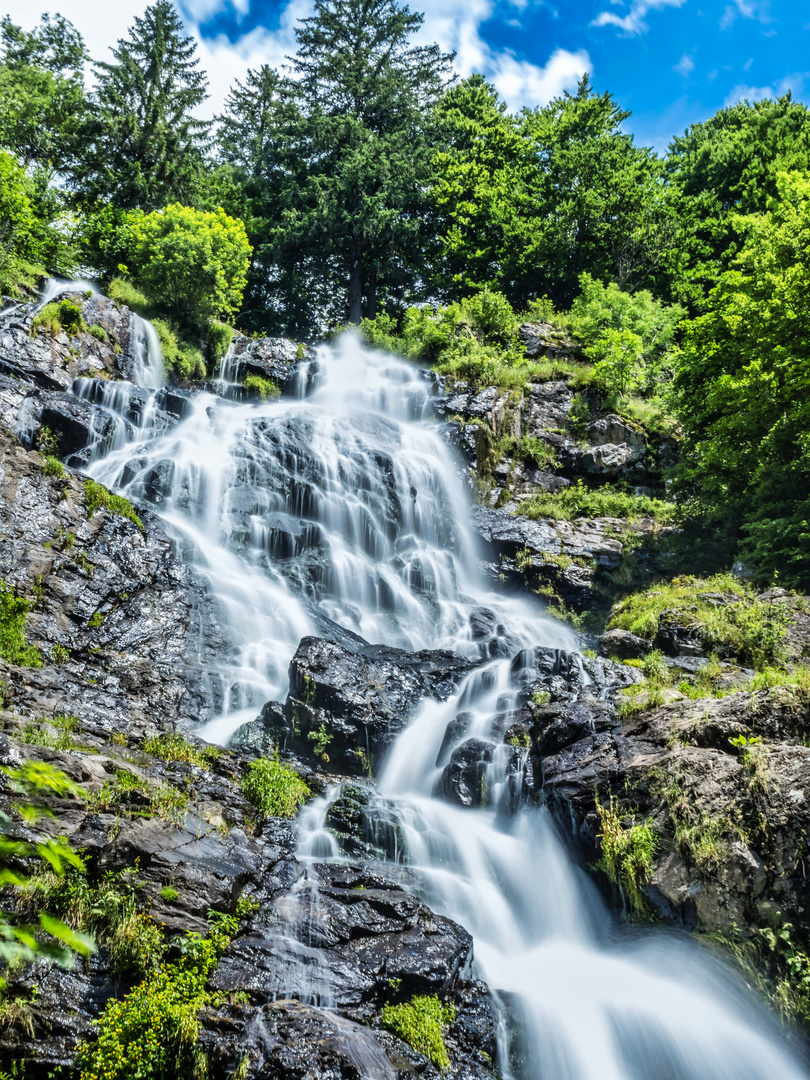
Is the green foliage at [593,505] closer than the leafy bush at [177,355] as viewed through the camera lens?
Yes

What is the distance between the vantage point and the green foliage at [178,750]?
841 centimetres

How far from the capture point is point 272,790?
8164 mm

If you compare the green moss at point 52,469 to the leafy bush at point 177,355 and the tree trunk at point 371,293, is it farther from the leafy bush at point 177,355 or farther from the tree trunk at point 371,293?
the tree trunk at point 371,293

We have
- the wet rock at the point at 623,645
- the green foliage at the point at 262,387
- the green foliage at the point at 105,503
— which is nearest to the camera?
the wet rock at the point at 623,645

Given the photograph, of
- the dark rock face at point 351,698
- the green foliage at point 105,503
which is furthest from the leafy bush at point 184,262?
the dark rock face at point 351,698

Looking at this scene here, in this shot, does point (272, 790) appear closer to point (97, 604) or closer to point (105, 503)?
point (97, 604)

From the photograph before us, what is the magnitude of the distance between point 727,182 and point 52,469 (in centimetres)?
3195

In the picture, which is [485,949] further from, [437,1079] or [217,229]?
[217,229]

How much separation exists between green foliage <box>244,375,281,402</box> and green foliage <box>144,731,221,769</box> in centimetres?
1687

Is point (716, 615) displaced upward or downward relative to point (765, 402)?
downward

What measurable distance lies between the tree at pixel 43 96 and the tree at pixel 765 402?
2679 cm

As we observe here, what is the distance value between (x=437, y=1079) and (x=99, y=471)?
1418 cm

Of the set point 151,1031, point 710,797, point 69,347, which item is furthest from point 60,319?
point 710,797

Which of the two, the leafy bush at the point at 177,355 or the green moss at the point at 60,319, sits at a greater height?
the leafy bush at the point at 177,355
